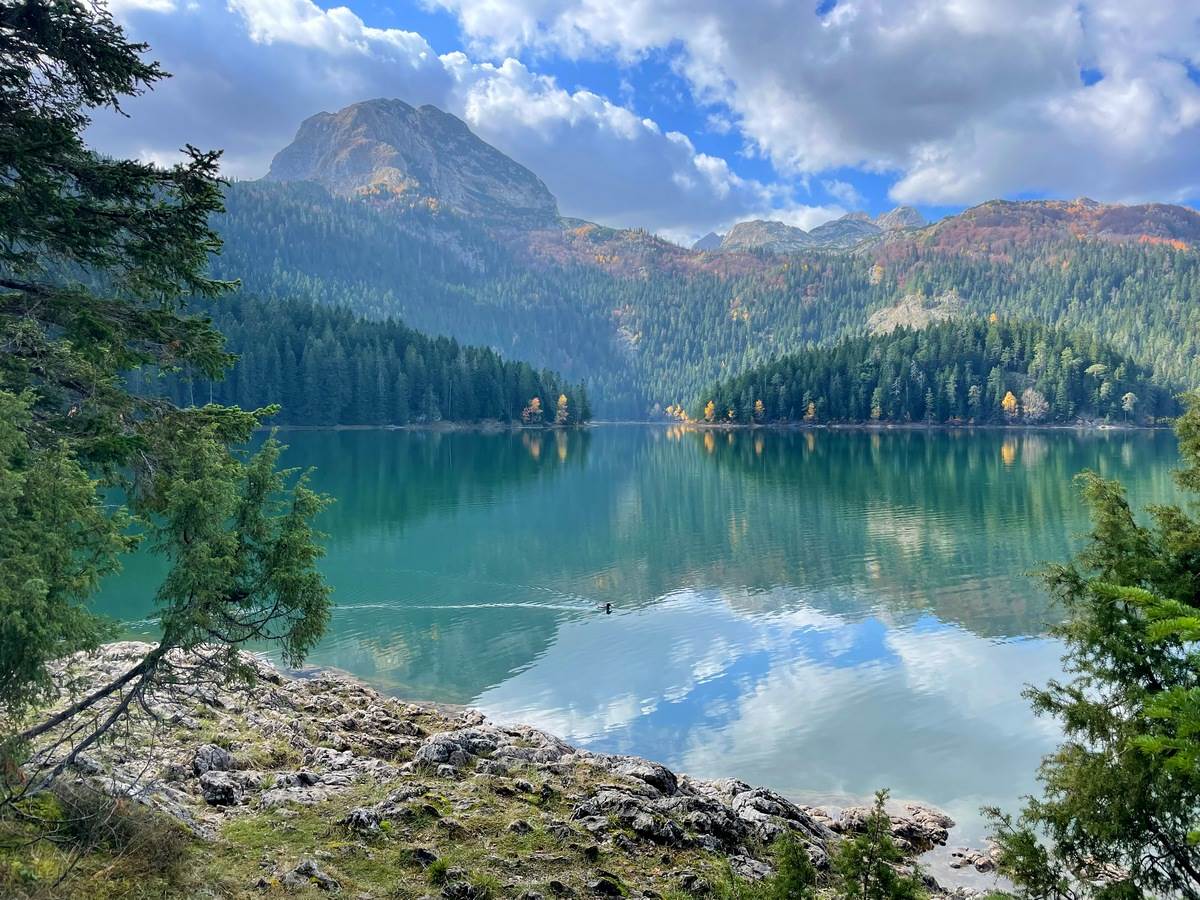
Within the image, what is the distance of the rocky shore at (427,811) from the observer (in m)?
11.0

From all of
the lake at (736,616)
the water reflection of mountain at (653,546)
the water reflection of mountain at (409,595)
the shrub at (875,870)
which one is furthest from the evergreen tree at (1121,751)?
the water reflection of mountain at (409,595)

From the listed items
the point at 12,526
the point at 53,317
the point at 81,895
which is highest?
→ the point at 53,317

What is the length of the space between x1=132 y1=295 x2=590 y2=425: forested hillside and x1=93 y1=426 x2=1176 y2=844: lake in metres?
100

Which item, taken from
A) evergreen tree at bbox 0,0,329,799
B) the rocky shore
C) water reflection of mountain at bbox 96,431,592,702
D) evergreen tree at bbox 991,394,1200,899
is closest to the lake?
water reflection of mountain at bbox 96,431,592,702

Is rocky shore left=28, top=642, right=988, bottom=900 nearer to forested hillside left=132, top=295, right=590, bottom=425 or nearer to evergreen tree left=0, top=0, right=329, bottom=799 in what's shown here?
evergreen tree left=0, top=0, right=329, bottom=799

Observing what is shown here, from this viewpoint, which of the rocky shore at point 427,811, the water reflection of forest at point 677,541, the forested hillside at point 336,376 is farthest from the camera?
the forested hillside at point 336,376

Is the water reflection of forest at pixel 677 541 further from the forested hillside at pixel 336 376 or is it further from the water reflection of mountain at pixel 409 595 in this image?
the forested hillside at pixel 336 376

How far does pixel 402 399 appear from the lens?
7313 inches

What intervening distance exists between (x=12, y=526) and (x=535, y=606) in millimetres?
32071

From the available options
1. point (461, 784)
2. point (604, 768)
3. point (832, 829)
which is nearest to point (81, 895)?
point (461, 784)

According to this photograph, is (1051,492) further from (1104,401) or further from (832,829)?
(1104,401)

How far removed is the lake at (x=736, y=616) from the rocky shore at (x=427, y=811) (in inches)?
148

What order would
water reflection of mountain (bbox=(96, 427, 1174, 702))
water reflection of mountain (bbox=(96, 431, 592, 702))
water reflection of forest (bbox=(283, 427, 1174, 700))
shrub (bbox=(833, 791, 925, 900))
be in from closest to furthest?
shrub (bbox=(833, 791, 925, 900))
water reflection of mountain (bbox=(96, 431, 592, 702))
water reflection of mountain (bbox=(96, 427, 1174, 702))
water reflection of forest (bbox=(283, 427, 1174, 700))

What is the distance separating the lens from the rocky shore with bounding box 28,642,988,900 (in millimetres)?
11039
